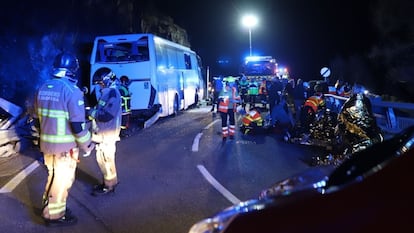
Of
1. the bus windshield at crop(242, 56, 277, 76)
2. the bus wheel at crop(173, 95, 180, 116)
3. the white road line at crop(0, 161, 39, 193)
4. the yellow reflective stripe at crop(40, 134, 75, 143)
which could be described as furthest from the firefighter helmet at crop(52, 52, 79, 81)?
the bus windshield at crop(242, 56, 277, 76)

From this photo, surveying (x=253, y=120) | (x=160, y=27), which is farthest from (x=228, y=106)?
(x=160, y=27)

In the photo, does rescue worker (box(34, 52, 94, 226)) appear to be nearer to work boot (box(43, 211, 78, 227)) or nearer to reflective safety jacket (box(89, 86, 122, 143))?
work boot (box(43, 211, 78, 227))

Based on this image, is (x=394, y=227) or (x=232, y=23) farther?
(x=232, y=23)

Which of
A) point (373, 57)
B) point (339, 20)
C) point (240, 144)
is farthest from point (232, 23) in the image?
point (240, 144)

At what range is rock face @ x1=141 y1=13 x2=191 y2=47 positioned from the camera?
96.6 feet

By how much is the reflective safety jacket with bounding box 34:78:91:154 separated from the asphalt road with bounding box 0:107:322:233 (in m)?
1.03

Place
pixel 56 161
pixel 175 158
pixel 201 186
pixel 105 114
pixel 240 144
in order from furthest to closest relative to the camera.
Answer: pixel 240 144
pixel 175 158
pixel 201 186
pixel 105 114
pixel 56 161

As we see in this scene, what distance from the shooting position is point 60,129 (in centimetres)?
529

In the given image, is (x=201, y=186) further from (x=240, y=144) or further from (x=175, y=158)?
(x=240, y=144)

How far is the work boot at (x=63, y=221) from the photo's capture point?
5355mm

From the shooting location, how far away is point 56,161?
210 inches

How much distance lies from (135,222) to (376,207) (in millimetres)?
4036

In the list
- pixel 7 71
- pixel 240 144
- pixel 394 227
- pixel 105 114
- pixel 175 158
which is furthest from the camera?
pixel 7 71

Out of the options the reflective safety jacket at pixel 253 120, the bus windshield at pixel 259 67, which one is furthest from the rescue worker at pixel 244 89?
the reflective safety jacket at pixel 253 120
